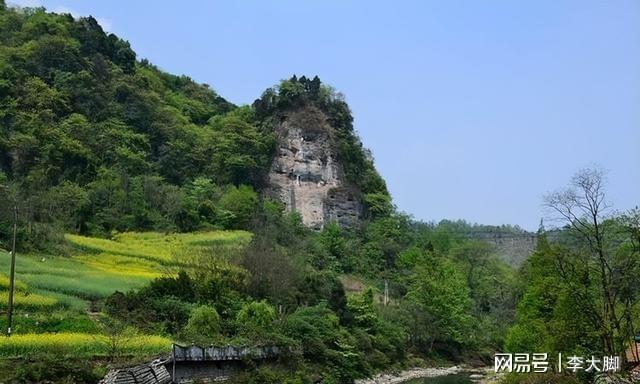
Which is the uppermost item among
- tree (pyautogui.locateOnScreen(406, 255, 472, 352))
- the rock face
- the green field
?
the rock face

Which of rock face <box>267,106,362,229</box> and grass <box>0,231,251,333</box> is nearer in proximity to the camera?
grass <box>0,231,251,333</box>

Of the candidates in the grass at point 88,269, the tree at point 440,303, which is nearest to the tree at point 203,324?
the grass at point 88,269

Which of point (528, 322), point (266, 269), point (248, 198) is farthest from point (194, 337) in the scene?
point (248, 198)

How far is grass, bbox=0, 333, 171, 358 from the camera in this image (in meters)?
19.7

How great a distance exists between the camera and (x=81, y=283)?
95.2ft

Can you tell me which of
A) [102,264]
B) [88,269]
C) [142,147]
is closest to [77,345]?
[88,269]

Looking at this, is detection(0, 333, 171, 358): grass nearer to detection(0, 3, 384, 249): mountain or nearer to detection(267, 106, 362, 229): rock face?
detection(0, 3, 384, 249): mountain

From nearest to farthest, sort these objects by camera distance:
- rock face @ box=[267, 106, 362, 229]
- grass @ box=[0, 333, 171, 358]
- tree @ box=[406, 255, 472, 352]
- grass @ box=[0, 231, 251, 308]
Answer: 1. grass @ box=[0, 333, 171, 358]
2. grass @ box=[0, 231, 251, 308]
3. tree @ box=[406, 255, 472, 352]
4. rock face @ box=[267, 106, 362, 229]

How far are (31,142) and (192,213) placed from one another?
43.9ft

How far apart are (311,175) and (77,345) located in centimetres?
4862

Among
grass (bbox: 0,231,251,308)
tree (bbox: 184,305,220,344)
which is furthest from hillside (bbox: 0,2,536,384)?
grass (bbox: 0,231,251,308)

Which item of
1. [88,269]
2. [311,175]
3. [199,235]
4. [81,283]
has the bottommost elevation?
[81,283]

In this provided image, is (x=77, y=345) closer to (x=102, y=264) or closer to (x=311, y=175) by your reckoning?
(x=102, y=264)

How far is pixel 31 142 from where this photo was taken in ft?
168
